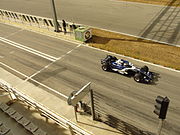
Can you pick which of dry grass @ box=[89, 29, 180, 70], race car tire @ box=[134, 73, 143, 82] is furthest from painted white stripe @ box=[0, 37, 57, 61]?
race car tire @ box=[134, 73, 143, 82]

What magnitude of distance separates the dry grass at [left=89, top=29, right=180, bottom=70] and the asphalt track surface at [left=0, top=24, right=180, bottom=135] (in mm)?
1134

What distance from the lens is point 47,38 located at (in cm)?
2530

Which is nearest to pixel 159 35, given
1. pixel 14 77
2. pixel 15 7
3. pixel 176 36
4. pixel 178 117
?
pixel 176 36

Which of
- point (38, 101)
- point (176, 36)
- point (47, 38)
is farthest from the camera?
point (47, 38)

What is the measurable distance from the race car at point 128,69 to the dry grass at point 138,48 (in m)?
3.04

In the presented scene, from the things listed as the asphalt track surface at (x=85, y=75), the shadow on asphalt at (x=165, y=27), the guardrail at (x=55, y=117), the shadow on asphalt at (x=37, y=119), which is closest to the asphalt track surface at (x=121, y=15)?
the shadow on asphalt at (x=165, y=27)

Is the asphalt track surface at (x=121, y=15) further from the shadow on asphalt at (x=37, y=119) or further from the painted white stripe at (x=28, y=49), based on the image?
the shadow on asphalt at (x=37, y=119)

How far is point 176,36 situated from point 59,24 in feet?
52.9

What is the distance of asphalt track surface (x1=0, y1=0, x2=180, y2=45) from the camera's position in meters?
24.5

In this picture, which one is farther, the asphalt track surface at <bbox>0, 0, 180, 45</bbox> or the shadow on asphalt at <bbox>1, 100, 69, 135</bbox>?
the asphalt track surface at <bbox>0, 0, 180, 45</bbox>

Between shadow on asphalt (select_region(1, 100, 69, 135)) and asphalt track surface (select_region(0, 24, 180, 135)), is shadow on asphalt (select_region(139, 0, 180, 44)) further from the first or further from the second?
shadow on asphalt (select_region(1, 100, 69, 135))

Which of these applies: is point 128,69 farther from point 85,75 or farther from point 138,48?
point 138,48

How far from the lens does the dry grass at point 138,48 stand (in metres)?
18.4

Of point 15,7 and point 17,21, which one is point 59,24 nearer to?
point 17,21
